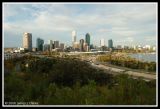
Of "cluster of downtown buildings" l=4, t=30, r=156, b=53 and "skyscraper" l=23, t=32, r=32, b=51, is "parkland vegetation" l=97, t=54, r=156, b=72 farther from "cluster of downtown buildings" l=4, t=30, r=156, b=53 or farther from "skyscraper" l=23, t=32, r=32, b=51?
"skyscraper" l=23, t=32, r=32, b=51

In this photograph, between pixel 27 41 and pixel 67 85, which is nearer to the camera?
pixel 27 41

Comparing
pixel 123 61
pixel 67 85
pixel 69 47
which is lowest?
pixel 67 85

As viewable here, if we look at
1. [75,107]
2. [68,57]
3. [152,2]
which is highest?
[152,2]

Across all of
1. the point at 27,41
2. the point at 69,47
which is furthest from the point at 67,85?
the point at 27,41

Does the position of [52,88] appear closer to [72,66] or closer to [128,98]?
[72,66]

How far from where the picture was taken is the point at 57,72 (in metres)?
3.42

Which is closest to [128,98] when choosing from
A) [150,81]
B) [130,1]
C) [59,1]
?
[150,81]

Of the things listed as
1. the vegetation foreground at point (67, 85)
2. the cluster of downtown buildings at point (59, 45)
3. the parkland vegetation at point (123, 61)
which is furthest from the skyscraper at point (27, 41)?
the parkland vegetation at point (123, 61)

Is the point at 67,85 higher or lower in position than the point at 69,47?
lower

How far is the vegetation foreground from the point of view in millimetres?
2941

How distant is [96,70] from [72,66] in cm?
31

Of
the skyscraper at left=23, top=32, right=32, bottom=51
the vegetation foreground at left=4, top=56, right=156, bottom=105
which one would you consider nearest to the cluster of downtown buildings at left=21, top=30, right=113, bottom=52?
the skyscraper at left=23, top=32, right=32, bottom=51

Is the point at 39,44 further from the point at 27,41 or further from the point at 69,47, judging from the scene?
the point at 69,47

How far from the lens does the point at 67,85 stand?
3.36m
